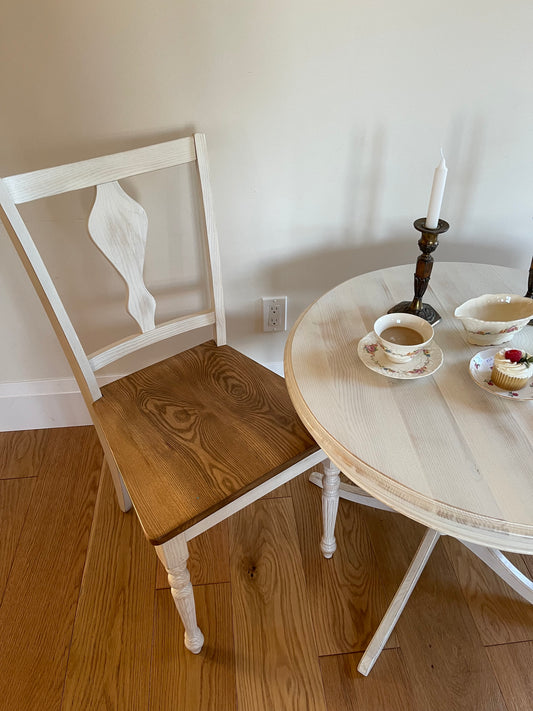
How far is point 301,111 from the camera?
1.23m

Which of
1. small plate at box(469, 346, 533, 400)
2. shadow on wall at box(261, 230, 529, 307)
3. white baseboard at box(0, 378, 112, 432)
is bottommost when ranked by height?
white baseboard at box(0, 378, 112, 432)

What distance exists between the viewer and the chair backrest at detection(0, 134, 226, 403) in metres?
0.99

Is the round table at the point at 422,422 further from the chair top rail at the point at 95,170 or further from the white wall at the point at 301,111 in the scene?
the chair top rail at the point at 95,170

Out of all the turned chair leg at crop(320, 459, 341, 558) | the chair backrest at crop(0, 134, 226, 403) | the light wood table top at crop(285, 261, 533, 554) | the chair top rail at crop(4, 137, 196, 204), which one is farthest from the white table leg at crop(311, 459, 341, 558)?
the chair top rail at crop(4, 137, 196, 204)

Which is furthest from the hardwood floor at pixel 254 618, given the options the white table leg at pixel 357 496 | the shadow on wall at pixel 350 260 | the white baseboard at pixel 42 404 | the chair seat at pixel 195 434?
the shadow on wall at pixel 350 260

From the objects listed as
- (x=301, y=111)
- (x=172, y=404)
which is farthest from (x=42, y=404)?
(x=301, y=111)

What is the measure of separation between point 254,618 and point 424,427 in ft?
2.40

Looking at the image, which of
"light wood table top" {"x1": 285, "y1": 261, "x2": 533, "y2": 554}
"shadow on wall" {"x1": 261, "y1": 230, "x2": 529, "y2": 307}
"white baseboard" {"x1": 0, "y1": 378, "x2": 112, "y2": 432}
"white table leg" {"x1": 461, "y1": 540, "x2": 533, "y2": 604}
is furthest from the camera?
"white baseboard" {"x1": 0, "y1": 378, "x2": 112, "y2": 432}

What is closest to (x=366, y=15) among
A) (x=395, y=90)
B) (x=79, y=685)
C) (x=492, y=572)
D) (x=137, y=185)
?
(x=395, y=90)

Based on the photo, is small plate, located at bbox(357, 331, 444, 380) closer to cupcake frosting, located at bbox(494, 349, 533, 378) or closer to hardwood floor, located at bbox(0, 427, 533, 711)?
cupcake frosting, located at bbox(494, 349, 533, 378)

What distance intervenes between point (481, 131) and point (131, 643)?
1515 mm

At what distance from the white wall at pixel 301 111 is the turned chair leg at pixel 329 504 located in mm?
462

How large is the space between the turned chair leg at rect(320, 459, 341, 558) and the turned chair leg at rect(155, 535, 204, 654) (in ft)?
1.21

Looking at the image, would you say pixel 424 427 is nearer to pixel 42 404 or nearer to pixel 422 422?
pixel 422 422
